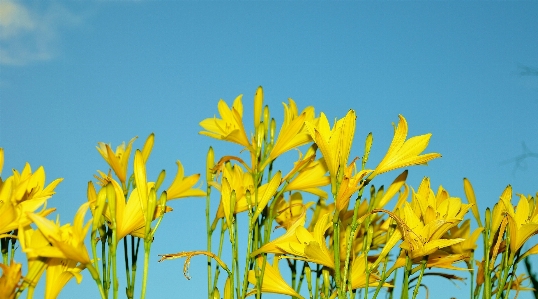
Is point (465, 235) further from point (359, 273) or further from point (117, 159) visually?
point (117, 159)

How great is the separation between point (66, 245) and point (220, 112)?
75 centimetres

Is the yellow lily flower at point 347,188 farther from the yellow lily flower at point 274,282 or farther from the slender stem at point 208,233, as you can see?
the slender stem at point 208,233

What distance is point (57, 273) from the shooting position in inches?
41.6

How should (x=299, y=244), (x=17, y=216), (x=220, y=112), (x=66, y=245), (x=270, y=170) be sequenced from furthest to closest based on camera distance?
(x=220, y=112) < (x=270, y=170) < (x=299, y=244) < (x=17, y=216) < (x=66, y=245)

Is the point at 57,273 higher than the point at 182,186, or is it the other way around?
the point at 182,186

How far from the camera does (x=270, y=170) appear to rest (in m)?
1.50

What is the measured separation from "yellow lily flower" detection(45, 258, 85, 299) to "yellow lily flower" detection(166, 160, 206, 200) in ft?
1.49

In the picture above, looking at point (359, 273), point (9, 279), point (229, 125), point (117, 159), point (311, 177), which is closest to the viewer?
point (9, 279)

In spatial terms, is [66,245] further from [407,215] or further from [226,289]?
[407,215]

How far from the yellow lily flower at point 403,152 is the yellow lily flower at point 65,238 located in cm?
56

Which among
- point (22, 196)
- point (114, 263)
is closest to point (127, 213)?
point (114, 263)

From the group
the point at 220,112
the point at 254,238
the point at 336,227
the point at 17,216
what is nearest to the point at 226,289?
the point at 254,238

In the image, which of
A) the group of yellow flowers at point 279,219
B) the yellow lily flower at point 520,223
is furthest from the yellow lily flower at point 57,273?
the yellow lily flower at point 520,223

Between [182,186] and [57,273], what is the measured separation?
1.61ft
